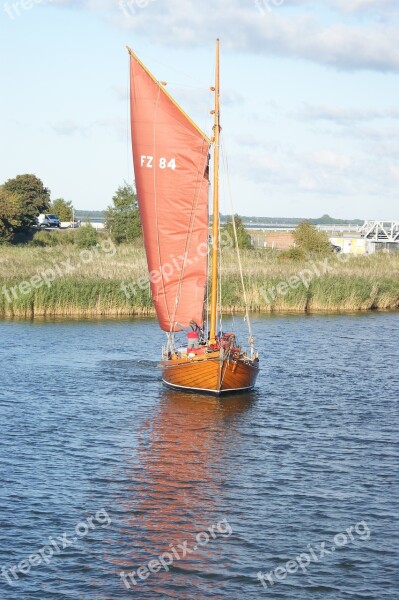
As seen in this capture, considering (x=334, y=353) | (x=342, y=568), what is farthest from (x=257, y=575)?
(x=334, y=353)

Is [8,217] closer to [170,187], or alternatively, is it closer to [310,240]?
[310,240]

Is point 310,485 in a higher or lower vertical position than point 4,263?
lower

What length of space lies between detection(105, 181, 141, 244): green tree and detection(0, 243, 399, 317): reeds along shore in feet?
53.6

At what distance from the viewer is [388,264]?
7881 cm

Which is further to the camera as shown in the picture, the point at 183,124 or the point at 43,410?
the point at 183,124

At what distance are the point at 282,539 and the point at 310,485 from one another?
388cm

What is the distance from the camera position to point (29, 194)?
342 ft

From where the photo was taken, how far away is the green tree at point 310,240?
291 ft

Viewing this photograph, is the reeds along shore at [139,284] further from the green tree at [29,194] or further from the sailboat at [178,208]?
the green tree at [29,194]

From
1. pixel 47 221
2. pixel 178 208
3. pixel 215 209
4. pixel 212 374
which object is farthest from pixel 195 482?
pixel 47 221

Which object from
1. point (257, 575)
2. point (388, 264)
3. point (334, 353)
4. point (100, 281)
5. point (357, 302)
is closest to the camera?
point (257, 575)

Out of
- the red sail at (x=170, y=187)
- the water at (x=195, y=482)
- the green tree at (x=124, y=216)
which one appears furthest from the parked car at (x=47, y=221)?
the red sail at (x=170, y=187)

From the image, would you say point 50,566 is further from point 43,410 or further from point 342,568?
point 43,410

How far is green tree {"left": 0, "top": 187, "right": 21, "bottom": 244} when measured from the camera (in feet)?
296
